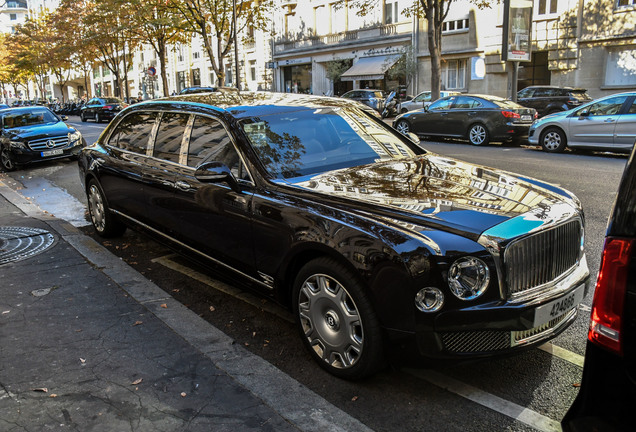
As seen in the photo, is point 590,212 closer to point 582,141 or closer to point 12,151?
point 582,141

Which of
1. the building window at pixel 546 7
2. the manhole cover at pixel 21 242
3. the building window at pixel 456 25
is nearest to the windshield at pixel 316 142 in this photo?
the manhole cover at pixel 21 242

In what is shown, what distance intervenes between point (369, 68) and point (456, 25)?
22.8 ft

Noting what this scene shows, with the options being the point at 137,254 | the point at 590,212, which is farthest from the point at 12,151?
the point at 590,212

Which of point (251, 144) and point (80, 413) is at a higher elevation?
point (251, 144)

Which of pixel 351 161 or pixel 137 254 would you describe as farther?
pixel 137 254

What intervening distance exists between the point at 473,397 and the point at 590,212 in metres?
4.95

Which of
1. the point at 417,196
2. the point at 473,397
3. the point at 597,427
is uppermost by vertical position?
the point at 417,196

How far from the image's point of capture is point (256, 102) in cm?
456

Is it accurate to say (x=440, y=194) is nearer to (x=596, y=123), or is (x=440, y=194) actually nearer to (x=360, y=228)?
(x=360, y=228)

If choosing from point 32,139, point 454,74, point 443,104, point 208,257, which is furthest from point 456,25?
point 208,257

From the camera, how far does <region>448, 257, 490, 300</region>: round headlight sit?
9.06 feet

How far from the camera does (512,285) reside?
2.84 m

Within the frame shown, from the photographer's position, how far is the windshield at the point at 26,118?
1420cm

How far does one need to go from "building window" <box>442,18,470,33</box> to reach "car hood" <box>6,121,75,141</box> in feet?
81.9
